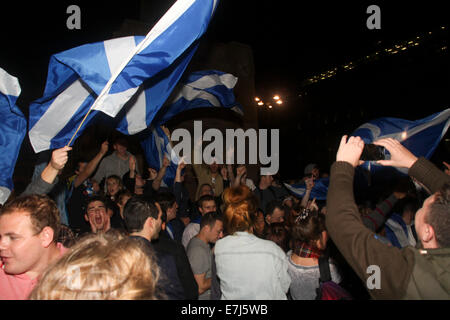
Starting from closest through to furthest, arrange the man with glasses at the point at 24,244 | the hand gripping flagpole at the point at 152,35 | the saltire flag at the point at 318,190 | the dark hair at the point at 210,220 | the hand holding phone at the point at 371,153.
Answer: the man with glasses at the point at 24,244
the hand holding phone at the point at 371,153
the hand gripping flagpole at the point at 152,35
the dark hair at the point at 210,220
the saltire flag at the point at 318,190

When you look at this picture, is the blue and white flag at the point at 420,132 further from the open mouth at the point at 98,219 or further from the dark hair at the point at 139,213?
the open mouth at the point at 98,219

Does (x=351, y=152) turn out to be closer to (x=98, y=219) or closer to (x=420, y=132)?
(x=98, y=219)

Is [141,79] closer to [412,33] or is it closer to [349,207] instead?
[349,207]

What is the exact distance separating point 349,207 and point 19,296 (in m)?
1.81

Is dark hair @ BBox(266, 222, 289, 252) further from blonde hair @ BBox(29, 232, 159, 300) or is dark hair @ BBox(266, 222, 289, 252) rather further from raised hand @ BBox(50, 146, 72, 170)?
blonde hair @ BBox(29, 232, 159, 300)

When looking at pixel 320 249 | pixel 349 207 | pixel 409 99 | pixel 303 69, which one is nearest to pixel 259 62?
pixel 303 69

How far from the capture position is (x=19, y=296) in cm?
180

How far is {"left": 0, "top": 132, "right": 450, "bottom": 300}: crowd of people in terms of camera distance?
1151mm

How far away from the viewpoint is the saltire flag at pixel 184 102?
475 cm

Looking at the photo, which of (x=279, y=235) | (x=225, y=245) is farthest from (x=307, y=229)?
(x=279, y=235)

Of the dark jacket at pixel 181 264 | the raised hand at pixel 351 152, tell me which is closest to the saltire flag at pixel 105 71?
the dark jacket at pixel 181 264

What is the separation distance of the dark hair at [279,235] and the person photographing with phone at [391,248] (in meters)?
2.26

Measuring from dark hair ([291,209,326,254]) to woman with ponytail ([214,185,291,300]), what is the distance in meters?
0.23

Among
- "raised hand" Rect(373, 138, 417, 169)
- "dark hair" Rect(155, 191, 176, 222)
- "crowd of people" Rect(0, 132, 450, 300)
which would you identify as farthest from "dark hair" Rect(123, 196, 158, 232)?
"raised hand" Rect(373, 138, 417, 169)
